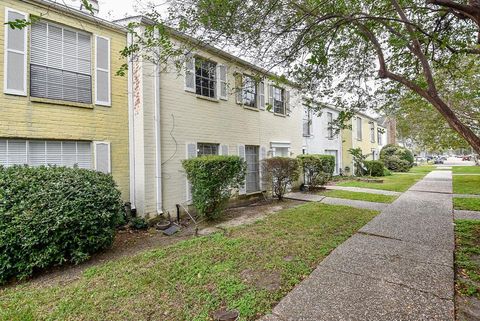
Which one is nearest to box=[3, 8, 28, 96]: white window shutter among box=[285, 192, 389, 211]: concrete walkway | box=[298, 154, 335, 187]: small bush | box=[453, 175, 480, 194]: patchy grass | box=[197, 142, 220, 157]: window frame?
box=[197, 142, 220, 157]: window frame

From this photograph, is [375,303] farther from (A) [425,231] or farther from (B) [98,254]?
(B) [98,254]

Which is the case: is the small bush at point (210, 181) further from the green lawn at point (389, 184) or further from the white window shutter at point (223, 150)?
the green lawn at point (389, 184)

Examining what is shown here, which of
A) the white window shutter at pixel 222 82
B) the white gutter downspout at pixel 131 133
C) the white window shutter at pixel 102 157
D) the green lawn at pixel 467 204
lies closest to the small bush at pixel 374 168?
the green lawn at pixel 467 204

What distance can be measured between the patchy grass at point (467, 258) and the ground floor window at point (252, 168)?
21.3 ft

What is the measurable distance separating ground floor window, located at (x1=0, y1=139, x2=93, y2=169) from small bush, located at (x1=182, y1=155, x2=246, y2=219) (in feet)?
8.71

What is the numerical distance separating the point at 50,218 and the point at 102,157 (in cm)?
292

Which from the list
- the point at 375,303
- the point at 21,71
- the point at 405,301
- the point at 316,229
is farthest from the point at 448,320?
the point at 21,71

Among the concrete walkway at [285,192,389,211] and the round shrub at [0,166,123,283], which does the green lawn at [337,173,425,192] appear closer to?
the concrete walkway at [285,192,389,211]

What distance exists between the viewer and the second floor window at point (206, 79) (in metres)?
→ 8.36

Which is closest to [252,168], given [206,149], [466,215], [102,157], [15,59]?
[206,149]

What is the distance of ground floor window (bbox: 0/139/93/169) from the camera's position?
5.45m

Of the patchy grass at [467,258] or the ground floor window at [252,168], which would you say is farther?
the ground floor window at [252,168]

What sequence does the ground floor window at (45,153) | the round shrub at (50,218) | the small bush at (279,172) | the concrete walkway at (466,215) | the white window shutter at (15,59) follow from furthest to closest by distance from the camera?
the small bush at (279,172), the concrete walkway at (466,215), the ground floor window at (45,153), the white window shutter at (15,59), the round shrub at (50,218)

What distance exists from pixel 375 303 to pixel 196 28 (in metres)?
5.20
